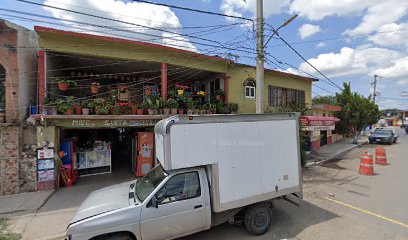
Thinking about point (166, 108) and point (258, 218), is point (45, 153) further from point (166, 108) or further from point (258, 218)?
point (258, 218)

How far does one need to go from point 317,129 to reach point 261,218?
936cm

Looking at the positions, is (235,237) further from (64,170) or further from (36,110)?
(36,110)

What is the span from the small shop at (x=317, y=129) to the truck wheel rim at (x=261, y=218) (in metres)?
7.92

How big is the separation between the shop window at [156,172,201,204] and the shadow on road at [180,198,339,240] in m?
1.34

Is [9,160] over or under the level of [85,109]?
under

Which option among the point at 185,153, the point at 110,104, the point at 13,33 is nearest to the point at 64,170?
the point at 110,104

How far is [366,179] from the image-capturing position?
9.62 meters

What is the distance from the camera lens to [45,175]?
26.0 ft

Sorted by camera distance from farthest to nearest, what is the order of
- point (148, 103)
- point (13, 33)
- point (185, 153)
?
point (148, 103), point (13, 33), point (185, 153)

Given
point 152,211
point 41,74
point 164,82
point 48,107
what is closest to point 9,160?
point 48,107

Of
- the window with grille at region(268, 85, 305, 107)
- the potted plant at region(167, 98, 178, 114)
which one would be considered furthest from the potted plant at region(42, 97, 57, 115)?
the window with grille at region(268, 85, 305, 107)

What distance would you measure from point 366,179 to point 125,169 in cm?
1194

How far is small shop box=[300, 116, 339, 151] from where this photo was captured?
12024 millimetres

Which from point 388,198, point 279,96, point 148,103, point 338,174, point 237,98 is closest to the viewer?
point 388,198
